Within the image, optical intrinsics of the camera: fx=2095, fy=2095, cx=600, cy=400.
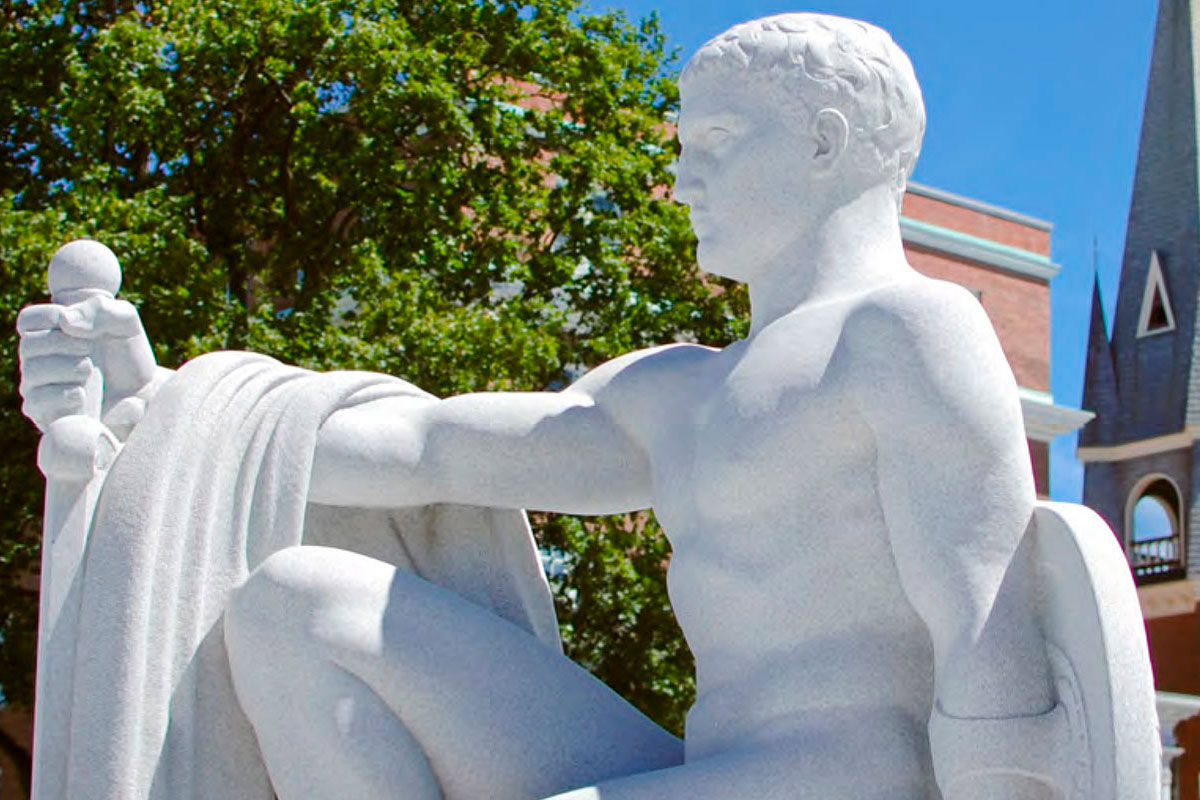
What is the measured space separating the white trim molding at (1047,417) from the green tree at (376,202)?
2098 cm

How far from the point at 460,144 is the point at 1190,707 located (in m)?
27.2

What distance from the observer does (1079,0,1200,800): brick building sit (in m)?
52.0

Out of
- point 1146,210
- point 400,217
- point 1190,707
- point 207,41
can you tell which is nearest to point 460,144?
point 400,217

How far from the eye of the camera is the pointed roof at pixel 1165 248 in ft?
172

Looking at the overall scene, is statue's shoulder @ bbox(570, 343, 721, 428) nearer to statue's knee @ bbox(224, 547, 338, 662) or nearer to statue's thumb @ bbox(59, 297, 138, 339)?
statue's knee @ bbox(224, 547, 338, 662)

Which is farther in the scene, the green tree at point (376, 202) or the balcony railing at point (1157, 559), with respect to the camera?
the balcony railing at point (1157, 559)

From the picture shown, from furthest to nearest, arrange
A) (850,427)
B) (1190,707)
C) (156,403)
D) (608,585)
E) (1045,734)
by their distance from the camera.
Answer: (1190,707)
(608,585)
(156,403)
(850,427)
(1045,734)

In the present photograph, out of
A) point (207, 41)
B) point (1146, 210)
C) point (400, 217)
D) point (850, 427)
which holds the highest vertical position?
point (1146, 210)

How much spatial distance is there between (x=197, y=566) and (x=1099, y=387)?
53.5 metres

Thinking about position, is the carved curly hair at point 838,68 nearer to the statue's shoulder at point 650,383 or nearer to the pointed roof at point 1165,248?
the statue's shoulder at point 650,383

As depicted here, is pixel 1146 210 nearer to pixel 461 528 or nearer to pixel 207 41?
pixel 207 41

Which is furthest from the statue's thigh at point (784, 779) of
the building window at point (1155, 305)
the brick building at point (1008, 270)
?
the building window at point (1155, 305)

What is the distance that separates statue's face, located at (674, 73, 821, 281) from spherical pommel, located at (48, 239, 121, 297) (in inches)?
42.7

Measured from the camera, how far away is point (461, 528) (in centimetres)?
399
